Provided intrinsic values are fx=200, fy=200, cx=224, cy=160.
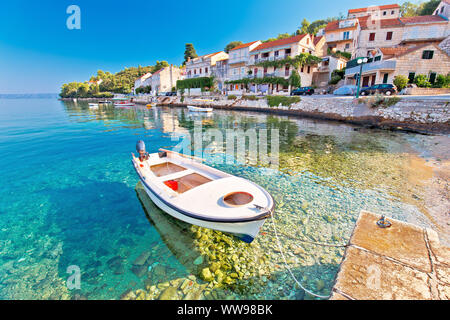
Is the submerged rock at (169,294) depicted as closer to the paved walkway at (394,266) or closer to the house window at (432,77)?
the paved walkway at (394,266)

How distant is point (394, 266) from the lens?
9.84 ft

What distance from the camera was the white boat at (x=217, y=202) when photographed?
461 centimetres

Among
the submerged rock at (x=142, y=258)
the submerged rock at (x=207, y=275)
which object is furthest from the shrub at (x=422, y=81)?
the submerged rock at (x=142, y=258)

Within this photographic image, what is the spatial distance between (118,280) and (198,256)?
1827 millimetres

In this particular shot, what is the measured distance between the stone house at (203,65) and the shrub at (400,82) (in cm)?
4351

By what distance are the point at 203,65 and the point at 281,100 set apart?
33787 millimetres

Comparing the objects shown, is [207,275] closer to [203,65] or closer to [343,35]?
[343,35]

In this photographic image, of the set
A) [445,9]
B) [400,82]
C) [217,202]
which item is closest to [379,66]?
[400,82]

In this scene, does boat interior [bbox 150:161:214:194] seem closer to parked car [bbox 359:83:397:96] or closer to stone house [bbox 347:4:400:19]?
parked car [bbox 359:83:397:96]

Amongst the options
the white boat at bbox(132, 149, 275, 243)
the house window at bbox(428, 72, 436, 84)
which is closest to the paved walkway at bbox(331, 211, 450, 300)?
the white boat at bbox(132, 149, 275, 243)

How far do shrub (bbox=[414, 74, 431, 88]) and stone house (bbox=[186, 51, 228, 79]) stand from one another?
45.2 metres

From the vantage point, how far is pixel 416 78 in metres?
27.9

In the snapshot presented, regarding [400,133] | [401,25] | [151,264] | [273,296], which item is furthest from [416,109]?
[401,25]
